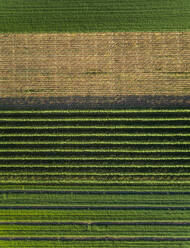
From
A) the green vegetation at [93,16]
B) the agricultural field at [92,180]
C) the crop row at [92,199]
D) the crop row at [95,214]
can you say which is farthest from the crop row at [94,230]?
the green vegetation at [93,16]

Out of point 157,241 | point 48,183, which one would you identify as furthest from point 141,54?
point 157,241

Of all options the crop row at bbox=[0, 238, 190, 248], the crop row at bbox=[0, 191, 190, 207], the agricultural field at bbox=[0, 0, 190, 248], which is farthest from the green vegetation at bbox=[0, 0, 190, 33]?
the crop row at bbox=[0, 238, 190, 248]

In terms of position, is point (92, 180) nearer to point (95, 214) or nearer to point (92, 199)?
point (92, 199)

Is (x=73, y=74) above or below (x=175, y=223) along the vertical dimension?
above

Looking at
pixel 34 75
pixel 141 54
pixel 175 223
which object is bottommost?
pixel 175 223

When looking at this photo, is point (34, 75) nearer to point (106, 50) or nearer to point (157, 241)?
point (106, 50)

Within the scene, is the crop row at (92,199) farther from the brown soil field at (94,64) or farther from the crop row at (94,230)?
the brown soil field at (94,64)
